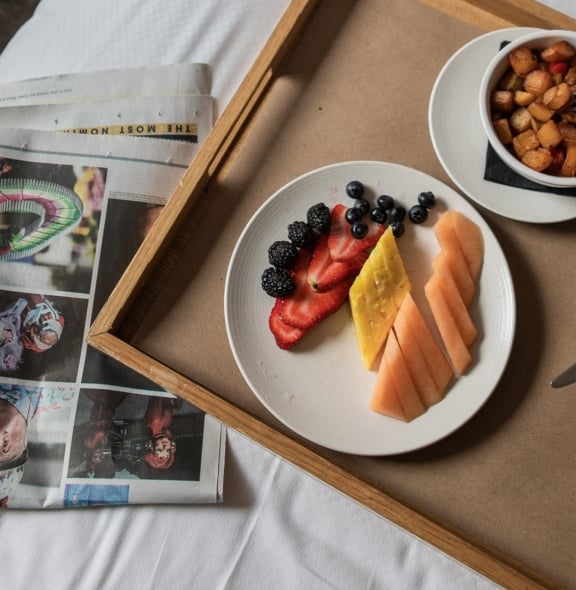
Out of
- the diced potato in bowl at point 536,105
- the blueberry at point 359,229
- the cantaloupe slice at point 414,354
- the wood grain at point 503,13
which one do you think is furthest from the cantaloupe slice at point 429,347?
the wood grain at point 503,13

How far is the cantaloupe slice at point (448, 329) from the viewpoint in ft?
2.73

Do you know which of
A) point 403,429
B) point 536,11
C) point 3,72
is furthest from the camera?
point 3,72

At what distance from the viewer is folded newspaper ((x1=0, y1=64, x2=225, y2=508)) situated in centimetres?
93

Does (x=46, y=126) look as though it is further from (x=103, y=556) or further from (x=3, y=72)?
(x=103, y=556)

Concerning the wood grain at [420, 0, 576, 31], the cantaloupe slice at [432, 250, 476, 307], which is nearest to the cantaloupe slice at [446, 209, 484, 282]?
the cantaloupe slice at [432, 250, 476, 307]

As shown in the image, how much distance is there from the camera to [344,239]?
868 millimetres

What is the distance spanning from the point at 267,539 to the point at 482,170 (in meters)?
0.62

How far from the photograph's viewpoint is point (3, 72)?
105 cm

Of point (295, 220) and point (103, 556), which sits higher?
point (295, 220)

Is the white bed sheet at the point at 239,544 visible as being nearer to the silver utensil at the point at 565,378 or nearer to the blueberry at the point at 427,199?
the silver utensil at the point at 565,378

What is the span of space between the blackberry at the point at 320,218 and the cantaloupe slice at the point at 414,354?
15 centimetres

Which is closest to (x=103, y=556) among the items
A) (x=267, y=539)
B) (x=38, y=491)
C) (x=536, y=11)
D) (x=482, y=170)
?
(x=38, y=491)

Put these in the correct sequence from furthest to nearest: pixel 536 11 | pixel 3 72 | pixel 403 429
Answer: pixel 3 72, pixel 536 11, pixel 403 429

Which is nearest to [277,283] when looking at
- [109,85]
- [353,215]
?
[353,215]
